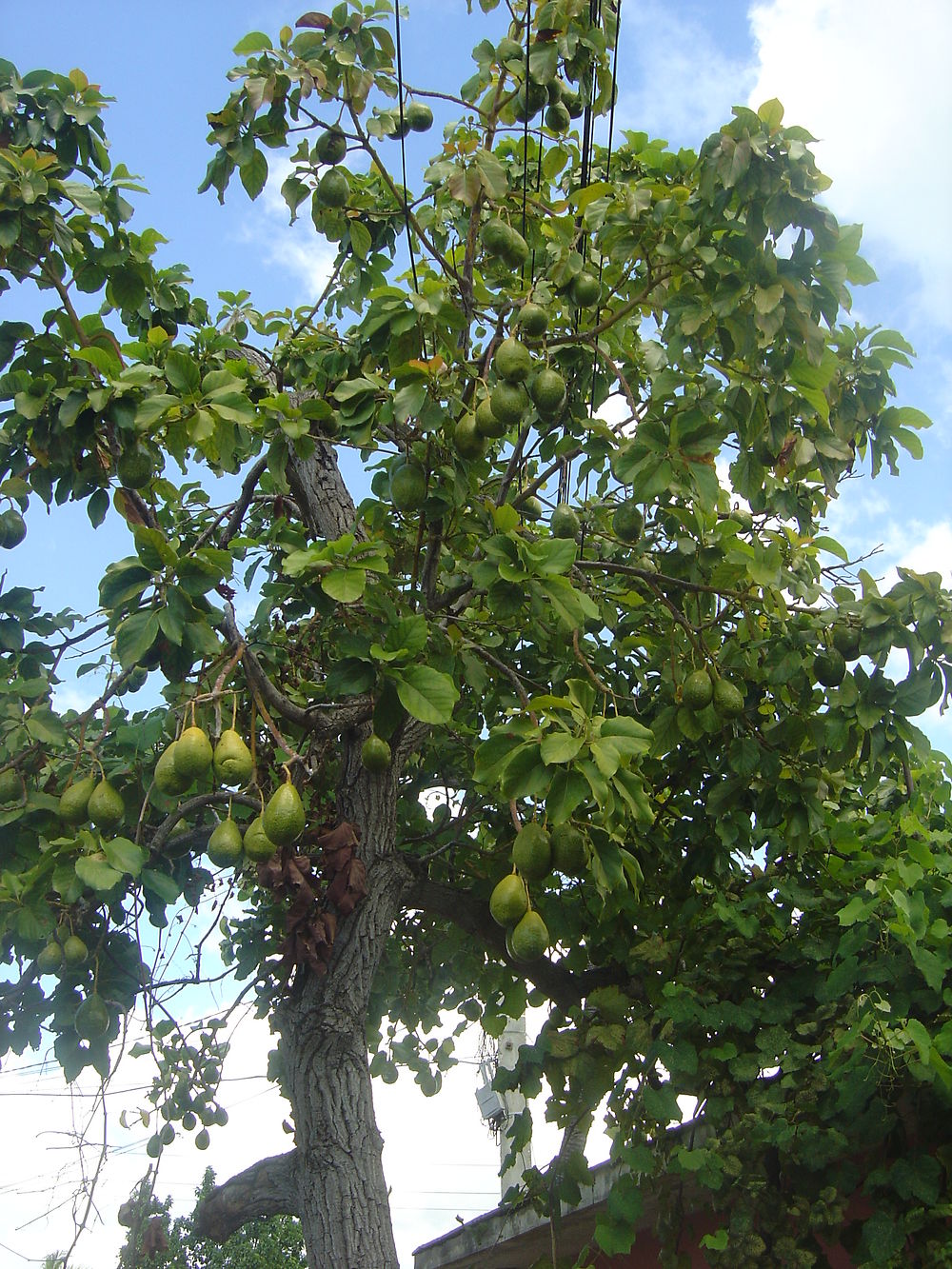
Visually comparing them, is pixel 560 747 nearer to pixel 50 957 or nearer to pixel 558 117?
pixel 50 957

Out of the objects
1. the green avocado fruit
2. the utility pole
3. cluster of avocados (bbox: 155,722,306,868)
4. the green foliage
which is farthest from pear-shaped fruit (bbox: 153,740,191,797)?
the green foliage

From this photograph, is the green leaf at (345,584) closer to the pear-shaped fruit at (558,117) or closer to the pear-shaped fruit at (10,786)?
the pear-shaped fruit at (10,786)

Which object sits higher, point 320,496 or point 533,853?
point 320,496

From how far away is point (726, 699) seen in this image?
3.29 m

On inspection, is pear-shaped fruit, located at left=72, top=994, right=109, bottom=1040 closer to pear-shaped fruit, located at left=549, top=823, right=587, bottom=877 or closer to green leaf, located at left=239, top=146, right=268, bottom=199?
pear-shaped fruit, located at left=549, top=823, right=587, bottom=877

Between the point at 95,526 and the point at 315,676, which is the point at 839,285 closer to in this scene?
the point at 95,526

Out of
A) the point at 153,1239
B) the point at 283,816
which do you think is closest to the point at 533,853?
the point at 283,816

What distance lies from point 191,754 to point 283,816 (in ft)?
0.89

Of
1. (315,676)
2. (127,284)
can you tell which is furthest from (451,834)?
(127,284)

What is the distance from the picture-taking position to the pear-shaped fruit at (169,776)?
8.19 feet

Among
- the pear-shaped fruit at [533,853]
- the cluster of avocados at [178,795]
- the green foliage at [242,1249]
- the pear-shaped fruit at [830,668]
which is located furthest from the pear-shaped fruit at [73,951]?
the green foliage at [242,1249]

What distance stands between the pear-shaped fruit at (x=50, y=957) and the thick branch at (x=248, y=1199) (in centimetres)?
162

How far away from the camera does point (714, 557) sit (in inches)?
135

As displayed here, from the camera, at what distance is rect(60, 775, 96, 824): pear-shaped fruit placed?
9.27 ft
